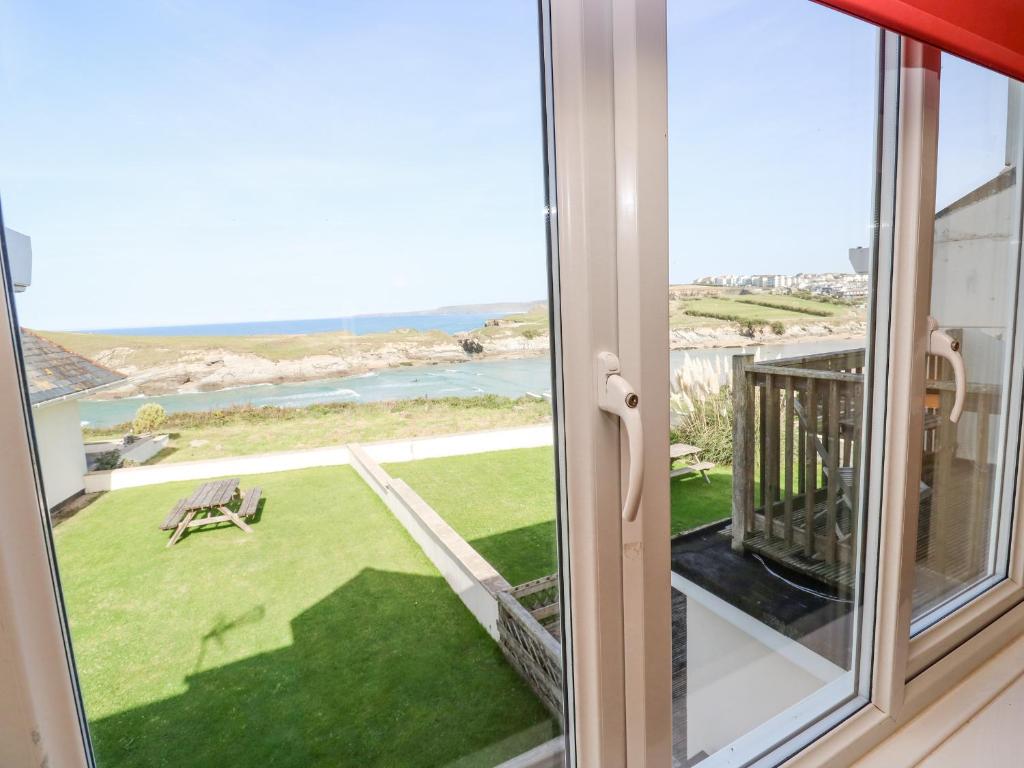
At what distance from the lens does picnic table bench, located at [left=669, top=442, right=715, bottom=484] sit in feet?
2.91

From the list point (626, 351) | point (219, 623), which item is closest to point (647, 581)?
point (626, 351)

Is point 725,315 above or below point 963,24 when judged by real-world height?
below

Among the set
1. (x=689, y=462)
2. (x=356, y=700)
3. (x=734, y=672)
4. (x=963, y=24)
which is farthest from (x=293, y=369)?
(x=963, y=24)

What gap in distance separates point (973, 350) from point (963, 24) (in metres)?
0.85

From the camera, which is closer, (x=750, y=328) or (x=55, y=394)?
(x=55, y=394)

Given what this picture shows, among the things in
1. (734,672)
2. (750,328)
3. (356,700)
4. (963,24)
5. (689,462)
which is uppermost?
(963,24)

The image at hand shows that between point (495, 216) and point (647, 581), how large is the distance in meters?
0.55

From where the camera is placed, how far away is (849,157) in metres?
1.08

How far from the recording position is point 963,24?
0.87m

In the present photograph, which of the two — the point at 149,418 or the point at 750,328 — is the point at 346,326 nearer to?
the point at 149,418

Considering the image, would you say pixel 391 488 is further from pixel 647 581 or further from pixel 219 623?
pixel 647 581

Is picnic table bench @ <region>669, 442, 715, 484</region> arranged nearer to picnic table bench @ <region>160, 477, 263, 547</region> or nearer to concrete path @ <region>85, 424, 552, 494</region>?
concrete path @ <region>85, 424, 552, 494</region>

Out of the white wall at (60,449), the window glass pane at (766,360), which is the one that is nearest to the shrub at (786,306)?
the window glass pane at (766,360)

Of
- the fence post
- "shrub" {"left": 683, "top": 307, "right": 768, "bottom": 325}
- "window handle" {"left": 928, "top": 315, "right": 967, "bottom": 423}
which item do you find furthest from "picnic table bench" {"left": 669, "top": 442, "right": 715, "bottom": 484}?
"window handle" {"left": 928, "top": 315, "right": 967, "bottom": 423}
